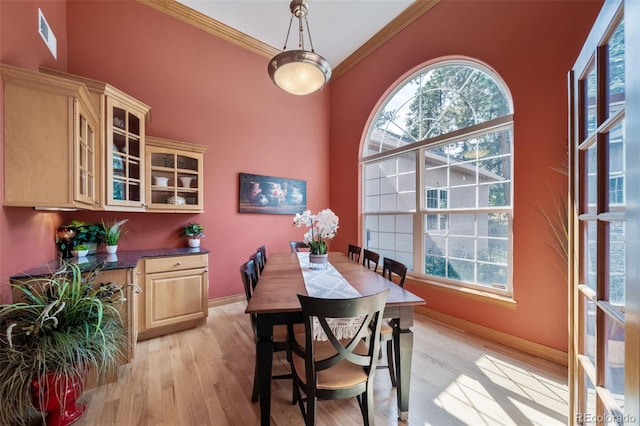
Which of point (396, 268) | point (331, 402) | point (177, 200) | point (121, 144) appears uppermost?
point (121, 144)

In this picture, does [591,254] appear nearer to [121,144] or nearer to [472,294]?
[472,294]

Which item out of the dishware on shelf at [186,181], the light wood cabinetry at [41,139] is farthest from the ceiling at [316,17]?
the light wood cabinetry at [41,139]

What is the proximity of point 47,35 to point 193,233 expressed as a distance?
2.13 meters

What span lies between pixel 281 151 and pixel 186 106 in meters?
1.45

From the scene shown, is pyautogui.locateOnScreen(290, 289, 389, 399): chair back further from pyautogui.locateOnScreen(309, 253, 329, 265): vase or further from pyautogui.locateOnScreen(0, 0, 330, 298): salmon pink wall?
pyautogui.locateOnScreen(0, 0, 330, 298): salmon pink wall

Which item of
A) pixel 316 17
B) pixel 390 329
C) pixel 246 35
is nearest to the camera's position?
pixel 390 329

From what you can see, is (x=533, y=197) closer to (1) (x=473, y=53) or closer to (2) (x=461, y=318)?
(2) (x=461, y=318)

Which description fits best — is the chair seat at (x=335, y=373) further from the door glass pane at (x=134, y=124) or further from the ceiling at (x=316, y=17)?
the ceiling at (x=316, y=17)

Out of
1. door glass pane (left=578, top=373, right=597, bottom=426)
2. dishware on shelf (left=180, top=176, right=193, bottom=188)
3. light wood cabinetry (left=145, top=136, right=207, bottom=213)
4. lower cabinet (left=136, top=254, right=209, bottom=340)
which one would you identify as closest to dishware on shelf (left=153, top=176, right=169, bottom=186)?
light wood cabinetry (left=145, top=136, right=207, bottom=213)

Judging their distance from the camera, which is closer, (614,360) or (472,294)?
(614,360)

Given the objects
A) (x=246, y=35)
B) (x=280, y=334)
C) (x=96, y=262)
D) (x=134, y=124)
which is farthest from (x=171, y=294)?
(x=246, y=35)

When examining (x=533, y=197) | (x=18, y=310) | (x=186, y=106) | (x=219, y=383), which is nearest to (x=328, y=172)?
(x=186, y=106)

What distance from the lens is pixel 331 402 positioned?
1622 mm

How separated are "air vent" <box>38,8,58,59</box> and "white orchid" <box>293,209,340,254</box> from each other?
250cm
